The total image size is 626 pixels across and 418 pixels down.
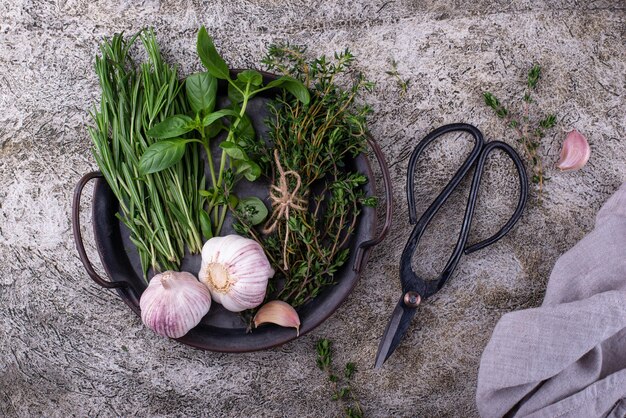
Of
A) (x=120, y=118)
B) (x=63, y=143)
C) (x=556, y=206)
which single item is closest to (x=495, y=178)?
(x=556, y=206)

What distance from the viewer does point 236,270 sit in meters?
1.04

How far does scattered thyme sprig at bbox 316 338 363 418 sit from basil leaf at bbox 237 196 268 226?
0.94 ft

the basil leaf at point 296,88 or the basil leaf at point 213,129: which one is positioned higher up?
the basil leaf at point 296,88

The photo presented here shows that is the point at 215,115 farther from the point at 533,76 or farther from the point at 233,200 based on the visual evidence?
the point at 533,76

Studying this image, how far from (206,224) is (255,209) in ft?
0.32

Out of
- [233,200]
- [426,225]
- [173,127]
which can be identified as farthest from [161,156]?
[426,225]

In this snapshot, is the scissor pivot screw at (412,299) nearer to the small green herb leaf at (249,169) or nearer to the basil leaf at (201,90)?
the small green herb leaf at (249,169)

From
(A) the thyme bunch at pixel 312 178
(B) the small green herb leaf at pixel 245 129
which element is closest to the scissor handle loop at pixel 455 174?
(A) the thyme bunch at pixel 312 178

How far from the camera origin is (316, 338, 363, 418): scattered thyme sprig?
120 cm

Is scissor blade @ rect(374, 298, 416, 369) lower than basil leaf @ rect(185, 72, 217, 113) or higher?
lower

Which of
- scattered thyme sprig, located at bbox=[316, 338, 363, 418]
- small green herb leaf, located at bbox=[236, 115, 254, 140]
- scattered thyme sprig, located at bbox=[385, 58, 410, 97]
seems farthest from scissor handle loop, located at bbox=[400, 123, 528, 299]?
small green herb leaf, located at bbox=[236, 115, 254, 140]

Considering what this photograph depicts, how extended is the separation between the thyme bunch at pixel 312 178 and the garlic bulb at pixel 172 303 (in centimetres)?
14

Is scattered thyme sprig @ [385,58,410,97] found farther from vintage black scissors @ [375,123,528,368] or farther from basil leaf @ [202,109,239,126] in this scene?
basil leaf @ [202,109,239,126]

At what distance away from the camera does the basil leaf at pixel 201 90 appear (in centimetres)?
107
